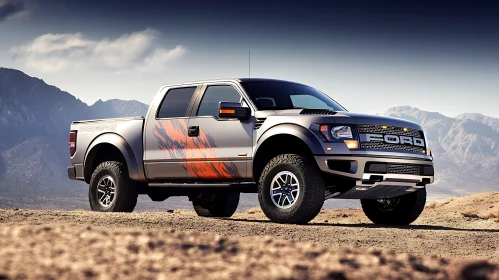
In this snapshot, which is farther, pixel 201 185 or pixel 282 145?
pixel 201 185

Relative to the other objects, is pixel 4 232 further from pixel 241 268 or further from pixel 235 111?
pixel 235 111

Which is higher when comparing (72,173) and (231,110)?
(231,110)

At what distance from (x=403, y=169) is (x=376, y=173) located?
0.59 metres

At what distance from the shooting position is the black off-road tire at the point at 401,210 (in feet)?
34.7

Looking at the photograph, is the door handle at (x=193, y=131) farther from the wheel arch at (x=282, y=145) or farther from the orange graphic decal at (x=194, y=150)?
the wheel arch at (x=282, y=145)

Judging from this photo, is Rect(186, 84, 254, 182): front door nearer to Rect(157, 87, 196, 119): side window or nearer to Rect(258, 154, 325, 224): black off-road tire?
Rect(157, 87, 196, 119): side window

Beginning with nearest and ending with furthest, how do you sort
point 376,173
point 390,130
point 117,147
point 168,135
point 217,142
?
point 376,173 → point 390,130 → point 217,142 → point 168,135 → point 117,147

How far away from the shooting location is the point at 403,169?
31.1 ft

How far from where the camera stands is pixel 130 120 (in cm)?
1123

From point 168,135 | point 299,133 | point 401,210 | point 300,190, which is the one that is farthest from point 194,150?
point 401,210

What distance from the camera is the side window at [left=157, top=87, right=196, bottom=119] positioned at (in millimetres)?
10625

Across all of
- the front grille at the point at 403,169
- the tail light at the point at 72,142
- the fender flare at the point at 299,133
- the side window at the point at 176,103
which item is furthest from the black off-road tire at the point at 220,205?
the front grille at the point at 403,169

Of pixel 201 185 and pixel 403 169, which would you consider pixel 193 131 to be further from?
pixel 403 169

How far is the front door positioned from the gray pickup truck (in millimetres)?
16
